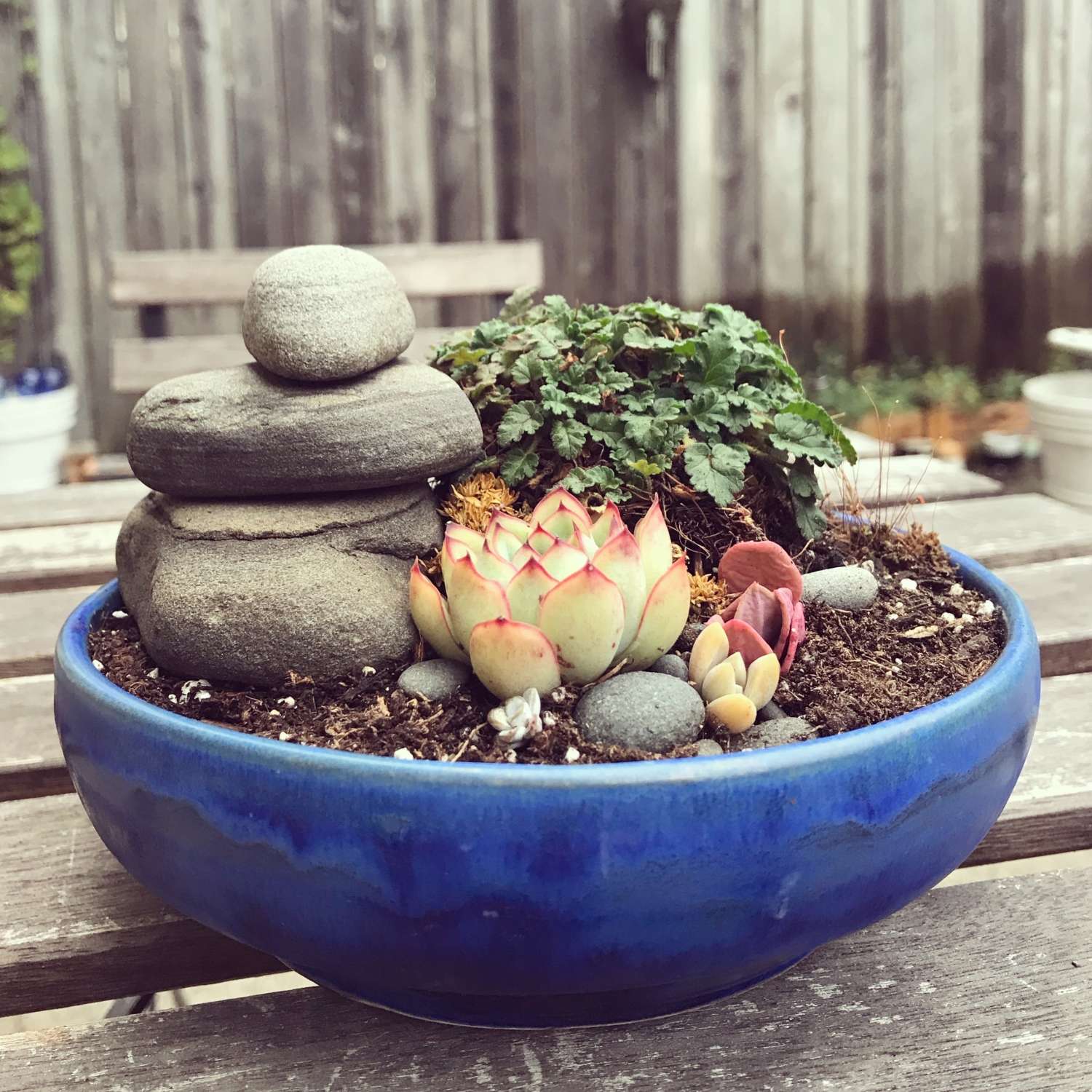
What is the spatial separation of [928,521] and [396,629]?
0.93m

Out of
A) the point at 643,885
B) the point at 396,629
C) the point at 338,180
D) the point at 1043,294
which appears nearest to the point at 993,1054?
the point at 643,885

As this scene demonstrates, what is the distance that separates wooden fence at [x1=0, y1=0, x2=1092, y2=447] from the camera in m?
4.31

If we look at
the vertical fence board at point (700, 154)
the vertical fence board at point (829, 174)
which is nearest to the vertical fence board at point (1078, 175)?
the vertical fence board at point (829, 174)

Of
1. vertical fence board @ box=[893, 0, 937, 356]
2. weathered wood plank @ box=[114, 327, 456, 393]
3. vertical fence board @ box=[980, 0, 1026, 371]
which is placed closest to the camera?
weathered wood plank @ box=[114, 327, 456, 393]

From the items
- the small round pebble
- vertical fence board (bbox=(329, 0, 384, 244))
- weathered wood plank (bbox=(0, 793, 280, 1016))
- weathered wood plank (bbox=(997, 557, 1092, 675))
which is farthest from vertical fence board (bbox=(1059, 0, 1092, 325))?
weathered wood plank (bbox=(0, 793, 280, 1016))

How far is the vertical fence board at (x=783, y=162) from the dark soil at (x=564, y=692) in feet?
14.4

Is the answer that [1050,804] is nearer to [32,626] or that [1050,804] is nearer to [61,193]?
[32,626]

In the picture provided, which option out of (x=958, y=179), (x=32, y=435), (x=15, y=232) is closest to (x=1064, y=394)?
(x=958, y=179)

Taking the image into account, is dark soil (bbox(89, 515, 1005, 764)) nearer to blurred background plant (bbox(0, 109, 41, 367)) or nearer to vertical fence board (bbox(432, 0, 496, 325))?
blurred background plant (bbox(0, 109, 41, 367))

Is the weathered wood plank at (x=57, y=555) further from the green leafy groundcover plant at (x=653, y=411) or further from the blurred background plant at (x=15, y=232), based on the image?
the blurred background plant at (x=15, y=232)

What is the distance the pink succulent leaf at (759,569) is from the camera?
2.82 ft

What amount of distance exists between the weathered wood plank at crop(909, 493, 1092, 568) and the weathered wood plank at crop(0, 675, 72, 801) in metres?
0.89

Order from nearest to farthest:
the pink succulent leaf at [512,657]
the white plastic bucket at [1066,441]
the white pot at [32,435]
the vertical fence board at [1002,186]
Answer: the pink succulent leaf at [512,657], the white plastic bucket at [1066,441], the white pot at [32,435], the vertical fence board at [1002,186]

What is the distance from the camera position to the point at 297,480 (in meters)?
0.84
